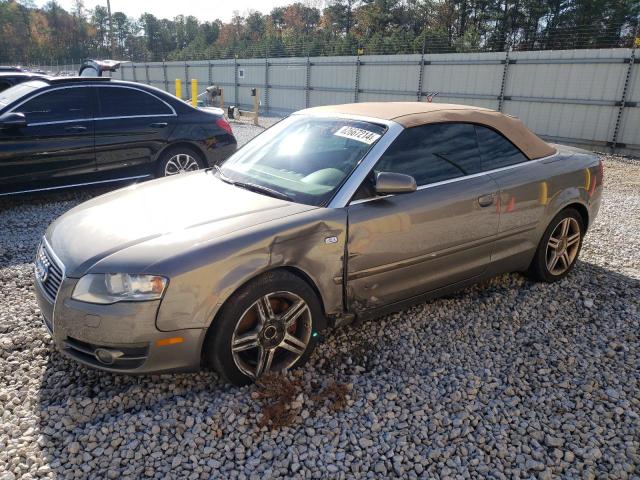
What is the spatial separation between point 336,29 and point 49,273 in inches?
2005

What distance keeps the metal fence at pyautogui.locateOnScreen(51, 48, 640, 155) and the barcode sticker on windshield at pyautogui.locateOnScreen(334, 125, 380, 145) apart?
1138cm

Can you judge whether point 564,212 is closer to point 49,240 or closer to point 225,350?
point 225,350

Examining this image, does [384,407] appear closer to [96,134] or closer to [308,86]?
[96,134]

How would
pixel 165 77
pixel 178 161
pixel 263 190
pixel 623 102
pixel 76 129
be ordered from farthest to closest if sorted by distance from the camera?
pixel 165 77 < pixel 623 102 < pixel 178 161 < pixel 76 129 < pixel 263 190

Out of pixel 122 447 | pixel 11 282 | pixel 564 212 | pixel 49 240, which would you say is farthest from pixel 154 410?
pixel 564 212

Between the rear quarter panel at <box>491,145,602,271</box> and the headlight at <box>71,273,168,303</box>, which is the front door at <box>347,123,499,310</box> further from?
the headlight at <box>71,273,168,303</box>

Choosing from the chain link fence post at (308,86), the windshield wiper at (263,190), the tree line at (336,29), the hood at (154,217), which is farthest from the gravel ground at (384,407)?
the chain link fence post at (308,86)

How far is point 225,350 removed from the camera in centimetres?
268

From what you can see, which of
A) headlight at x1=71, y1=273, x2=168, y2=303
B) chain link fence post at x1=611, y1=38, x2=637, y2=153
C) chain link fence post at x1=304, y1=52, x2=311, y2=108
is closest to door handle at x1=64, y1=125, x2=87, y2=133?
headlight at x1=71, y1=273, x2=168, y2=303

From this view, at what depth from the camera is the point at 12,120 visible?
5691mm

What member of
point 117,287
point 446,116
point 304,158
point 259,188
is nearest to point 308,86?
point 446,116

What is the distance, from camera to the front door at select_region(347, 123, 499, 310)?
10.1 ft

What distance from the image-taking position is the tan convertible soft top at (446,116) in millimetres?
Answer: 3529

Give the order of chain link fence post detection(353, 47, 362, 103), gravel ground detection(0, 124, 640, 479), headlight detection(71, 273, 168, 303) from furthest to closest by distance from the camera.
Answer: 1. chain link fence post detection(353, 47, 362, 103)
2. headlight detection(71, 273, 168, 303)
3. gravel ground detection(0, 124, 640, 479)
